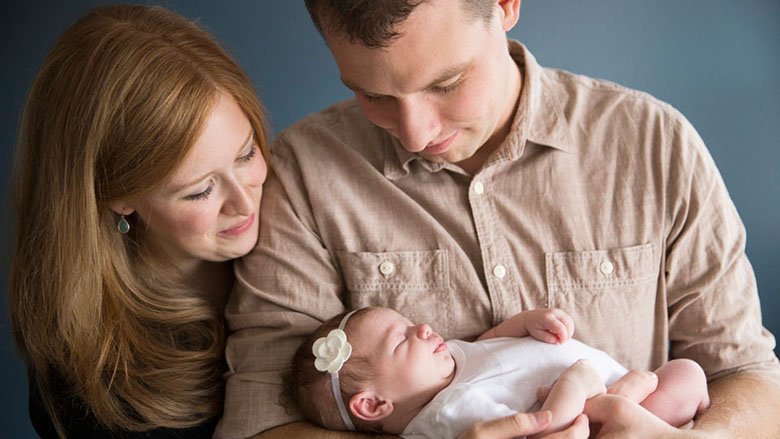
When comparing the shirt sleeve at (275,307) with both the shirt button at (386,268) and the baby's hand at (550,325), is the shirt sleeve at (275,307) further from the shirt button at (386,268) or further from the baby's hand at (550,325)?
the baby's hand at (550,325)

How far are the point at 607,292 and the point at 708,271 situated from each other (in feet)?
0.78

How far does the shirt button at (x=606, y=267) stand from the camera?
1896 millimetres

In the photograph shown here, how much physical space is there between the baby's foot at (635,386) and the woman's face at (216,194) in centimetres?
90

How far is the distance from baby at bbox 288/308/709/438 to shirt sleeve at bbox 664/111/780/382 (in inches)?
5.9

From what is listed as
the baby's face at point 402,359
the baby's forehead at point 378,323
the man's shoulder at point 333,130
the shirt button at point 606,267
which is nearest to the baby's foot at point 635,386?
the shirt button at point 606,267

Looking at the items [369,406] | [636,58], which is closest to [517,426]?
[369,406]

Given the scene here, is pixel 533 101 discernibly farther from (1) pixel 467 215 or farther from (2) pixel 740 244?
(2) pixel 740 244

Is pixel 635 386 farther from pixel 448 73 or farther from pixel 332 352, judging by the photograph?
pixel 448 73

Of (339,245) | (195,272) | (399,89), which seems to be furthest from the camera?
(195,272)

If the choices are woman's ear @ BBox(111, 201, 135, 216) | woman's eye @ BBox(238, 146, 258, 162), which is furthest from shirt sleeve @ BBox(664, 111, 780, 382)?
woman's ear @ BBox(111, 201, 135, 216)

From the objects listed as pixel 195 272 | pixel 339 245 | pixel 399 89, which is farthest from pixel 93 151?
pixel 399 89

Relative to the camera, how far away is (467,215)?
1.94m

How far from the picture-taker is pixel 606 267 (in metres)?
1.90

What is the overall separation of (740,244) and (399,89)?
931 mm
